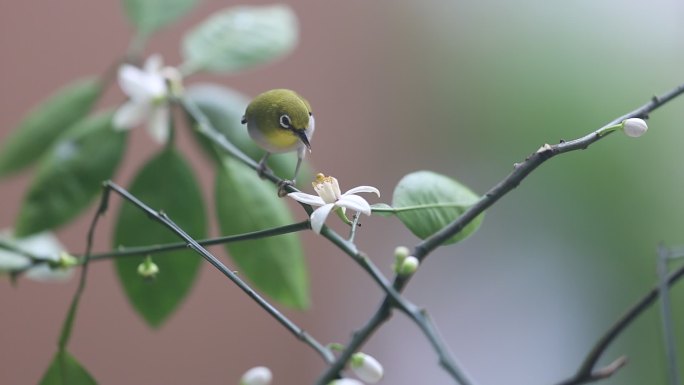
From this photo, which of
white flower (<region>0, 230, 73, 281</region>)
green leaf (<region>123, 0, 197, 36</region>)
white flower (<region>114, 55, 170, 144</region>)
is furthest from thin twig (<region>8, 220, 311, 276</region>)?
green leaf (<region>123, 0, 197, 36</region>)

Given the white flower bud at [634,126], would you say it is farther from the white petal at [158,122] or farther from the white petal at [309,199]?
the white petal at [158,122]

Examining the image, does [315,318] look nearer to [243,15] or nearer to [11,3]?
[243,15]

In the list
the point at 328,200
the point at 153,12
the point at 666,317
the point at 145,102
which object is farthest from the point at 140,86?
the point at 666,317

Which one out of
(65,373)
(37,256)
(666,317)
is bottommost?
(666,317)

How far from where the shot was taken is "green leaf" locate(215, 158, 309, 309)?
1.40 feet

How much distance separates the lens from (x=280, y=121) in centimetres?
29

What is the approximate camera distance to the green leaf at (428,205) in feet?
0.97

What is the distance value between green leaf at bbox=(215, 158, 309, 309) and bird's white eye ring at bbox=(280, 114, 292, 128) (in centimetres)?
15

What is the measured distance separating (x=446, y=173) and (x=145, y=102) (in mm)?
342

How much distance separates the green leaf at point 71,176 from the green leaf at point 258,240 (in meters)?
0.11

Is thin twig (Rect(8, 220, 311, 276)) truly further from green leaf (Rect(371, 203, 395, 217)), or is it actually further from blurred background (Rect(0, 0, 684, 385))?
blurred background (Rect(0, 0, 684, 385))

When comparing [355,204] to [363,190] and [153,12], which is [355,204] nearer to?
[363,190]

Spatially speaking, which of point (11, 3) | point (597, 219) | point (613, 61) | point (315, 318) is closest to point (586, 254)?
point (597, 219)

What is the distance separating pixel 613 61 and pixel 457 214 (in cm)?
46
